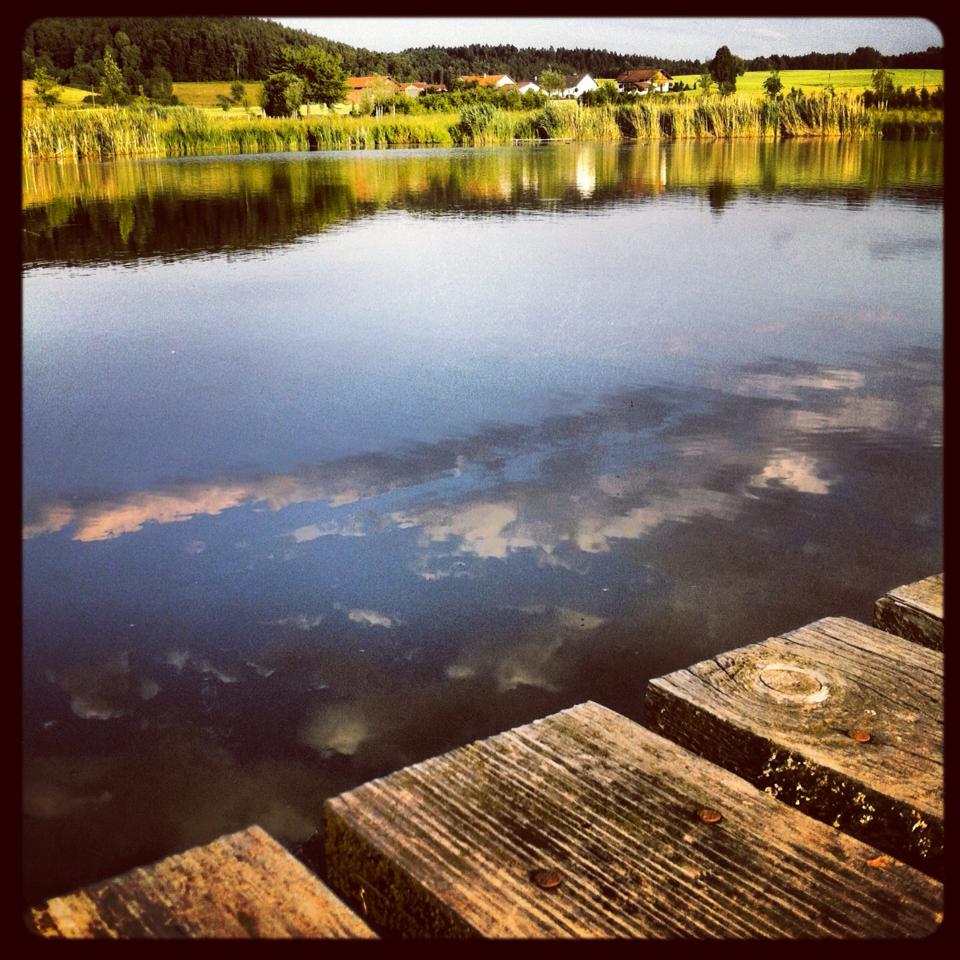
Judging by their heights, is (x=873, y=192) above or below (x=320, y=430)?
above

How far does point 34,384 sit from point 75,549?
394cm

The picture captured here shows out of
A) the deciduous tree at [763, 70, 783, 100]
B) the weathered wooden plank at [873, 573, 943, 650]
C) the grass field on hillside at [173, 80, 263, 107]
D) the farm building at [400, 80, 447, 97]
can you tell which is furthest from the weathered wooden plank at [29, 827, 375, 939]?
the farm building at [400, 80, 447, 97]

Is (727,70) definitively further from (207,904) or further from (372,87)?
(207,904)

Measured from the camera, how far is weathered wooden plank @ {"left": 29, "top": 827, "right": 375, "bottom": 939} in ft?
5.36

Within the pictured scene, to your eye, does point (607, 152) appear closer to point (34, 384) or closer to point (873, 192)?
point (873, 192)

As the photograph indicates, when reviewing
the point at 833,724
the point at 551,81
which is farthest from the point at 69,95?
the point at 833,724

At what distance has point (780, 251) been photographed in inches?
554

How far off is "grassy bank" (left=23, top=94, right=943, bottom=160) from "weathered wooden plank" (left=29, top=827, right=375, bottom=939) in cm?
3733

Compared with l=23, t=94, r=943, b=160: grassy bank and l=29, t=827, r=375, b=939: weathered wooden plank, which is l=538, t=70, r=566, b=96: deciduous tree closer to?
l=23, t=94, r=943, b=160: grassy bank

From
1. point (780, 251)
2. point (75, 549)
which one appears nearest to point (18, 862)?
point (75, 549)

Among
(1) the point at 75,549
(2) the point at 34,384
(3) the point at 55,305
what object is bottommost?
(1) the point at 75,549

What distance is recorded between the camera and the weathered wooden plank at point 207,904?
5.36 feet

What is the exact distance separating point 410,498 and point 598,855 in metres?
4.02

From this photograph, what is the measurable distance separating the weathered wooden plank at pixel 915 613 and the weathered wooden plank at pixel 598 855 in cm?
118
